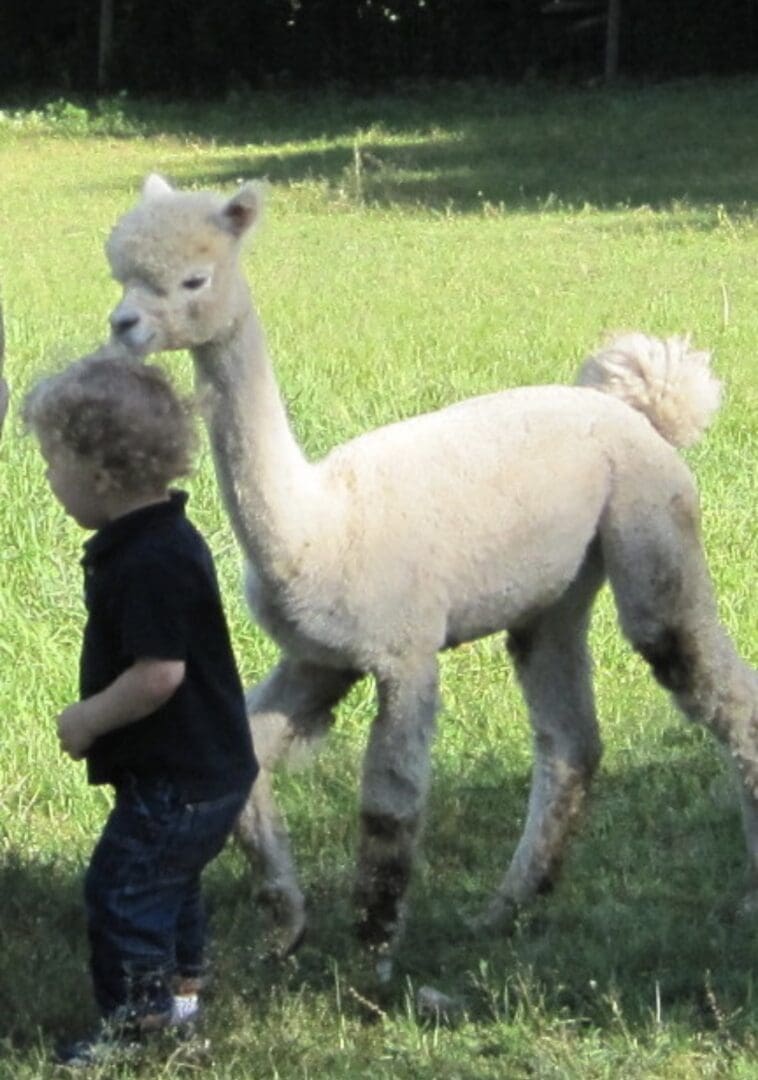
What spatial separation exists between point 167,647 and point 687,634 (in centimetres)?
158

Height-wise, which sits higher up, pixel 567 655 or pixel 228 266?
pixel 228 266

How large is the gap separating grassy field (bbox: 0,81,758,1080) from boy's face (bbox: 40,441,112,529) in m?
0.51

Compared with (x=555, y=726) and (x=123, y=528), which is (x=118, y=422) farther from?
(x=555, y=726)

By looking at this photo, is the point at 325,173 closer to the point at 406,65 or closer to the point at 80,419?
the point at 406,65

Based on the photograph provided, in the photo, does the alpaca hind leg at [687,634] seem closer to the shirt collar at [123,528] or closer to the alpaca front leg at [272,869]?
the alpaca front leg at [272,869]

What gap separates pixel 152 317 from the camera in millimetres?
4434

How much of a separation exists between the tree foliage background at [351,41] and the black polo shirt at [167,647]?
24894 mm

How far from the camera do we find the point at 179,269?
14.6 feet

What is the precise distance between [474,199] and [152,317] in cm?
1471

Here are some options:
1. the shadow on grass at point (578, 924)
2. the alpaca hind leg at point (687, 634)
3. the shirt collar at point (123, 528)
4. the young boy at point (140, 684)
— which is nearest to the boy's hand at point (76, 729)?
the young boy at point (140, 684)

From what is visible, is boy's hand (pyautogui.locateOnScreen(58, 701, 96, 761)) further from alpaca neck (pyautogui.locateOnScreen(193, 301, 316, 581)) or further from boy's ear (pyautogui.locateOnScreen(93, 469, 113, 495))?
alpaca neck (pyautogui.locateOnScreen(193, 301, 316, 581))

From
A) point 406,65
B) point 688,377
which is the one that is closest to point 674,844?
point 688,377

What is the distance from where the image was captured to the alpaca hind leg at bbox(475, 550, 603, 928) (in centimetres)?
533

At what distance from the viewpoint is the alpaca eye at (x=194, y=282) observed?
14.7 ft
